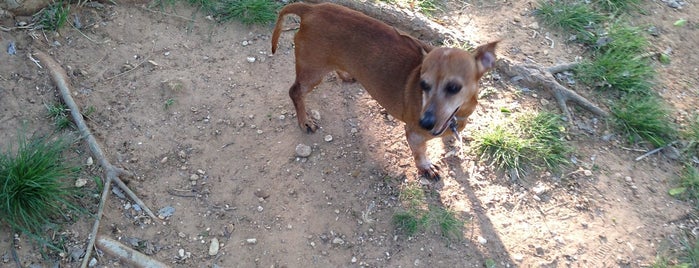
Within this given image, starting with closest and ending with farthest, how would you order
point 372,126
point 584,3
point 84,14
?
1. point 372,126
2. point 84,14
3. point 584,3

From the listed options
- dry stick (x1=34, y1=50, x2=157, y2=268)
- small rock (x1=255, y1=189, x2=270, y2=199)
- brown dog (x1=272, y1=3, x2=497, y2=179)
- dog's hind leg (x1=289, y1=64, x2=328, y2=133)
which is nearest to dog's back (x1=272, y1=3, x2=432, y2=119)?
brown dog (x1=272, y1=3, x2=497, y2=179)

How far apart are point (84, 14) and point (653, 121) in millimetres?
5485

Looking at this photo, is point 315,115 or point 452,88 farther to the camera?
point 315,115

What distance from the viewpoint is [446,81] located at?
3.36m

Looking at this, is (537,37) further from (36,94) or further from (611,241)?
(36,94)

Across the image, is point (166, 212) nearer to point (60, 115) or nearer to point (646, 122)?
point (60, 115)

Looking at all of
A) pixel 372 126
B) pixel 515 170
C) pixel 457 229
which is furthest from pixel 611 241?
pixel 372 126

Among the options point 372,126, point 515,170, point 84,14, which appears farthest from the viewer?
point 84,14

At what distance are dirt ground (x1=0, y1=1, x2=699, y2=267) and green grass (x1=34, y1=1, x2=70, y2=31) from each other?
8 centimetres

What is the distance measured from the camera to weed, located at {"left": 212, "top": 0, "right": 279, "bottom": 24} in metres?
5.27

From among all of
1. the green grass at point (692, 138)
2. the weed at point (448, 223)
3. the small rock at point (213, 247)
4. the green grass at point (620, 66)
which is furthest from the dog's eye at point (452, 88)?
the green grass at point (692, 138)

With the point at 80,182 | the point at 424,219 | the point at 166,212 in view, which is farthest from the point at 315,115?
the point at 80,182

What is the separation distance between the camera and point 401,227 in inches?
154

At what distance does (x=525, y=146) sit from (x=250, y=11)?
303 centimetres
